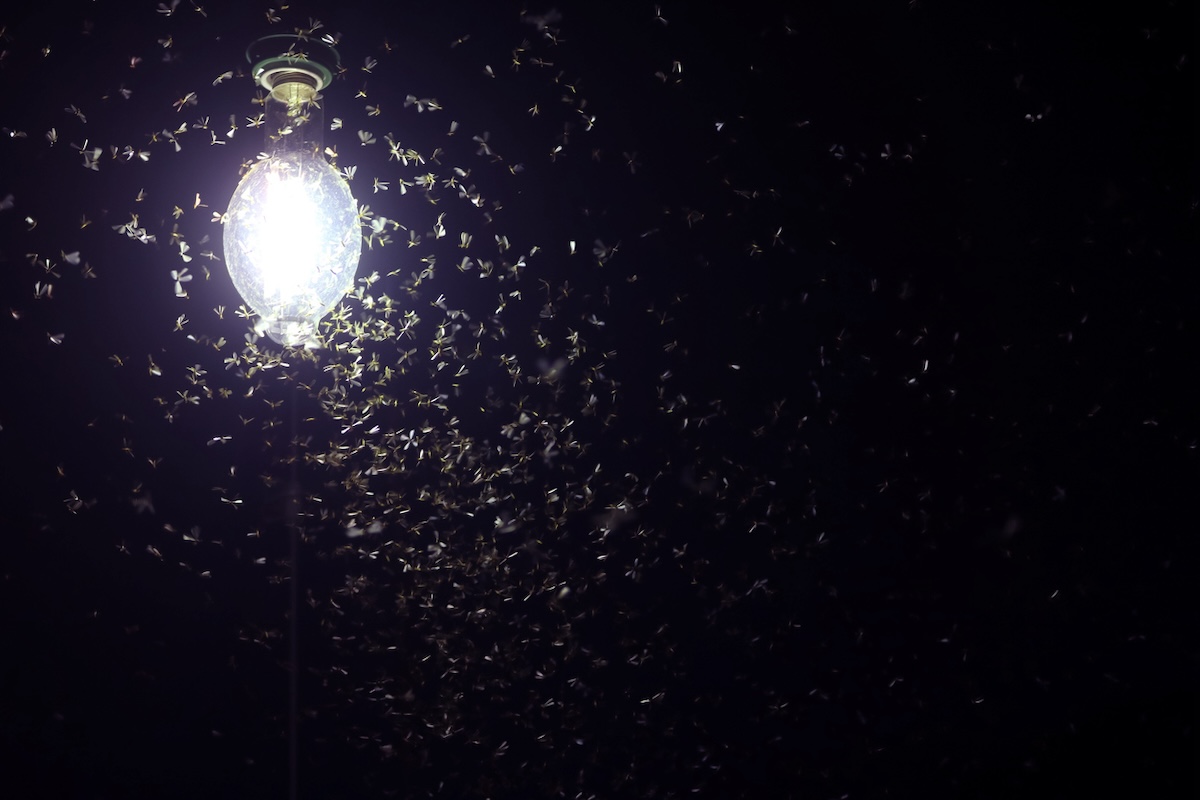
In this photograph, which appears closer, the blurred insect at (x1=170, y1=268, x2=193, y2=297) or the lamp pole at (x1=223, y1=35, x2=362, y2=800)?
the lamp pole at (x1=223, y1=35, x2=362, y2=800)

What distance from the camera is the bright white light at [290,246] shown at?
3.00 ft

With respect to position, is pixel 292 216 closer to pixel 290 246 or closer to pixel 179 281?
pixel 290 246

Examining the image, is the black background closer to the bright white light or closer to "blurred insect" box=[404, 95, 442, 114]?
"blurred insect" box=[404, 95, 442, 114]

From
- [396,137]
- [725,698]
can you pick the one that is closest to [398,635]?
[725,698]

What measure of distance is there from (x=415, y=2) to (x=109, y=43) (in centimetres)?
40

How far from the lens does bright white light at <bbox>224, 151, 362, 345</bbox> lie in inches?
36.0

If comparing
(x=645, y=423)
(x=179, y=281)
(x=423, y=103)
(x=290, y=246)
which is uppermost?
(x=423, y=103)

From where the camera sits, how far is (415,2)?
147cm

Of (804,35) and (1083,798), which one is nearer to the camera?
(804,35)

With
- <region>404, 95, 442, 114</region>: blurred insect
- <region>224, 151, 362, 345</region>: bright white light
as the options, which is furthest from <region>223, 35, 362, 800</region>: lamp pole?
<region>404, 95, 442, 114</region>: blurred insect

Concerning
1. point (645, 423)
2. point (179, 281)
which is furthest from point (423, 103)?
point (645, 423)

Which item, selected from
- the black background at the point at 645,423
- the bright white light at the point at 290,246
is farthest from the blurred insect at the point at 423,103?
the bright white light at the point at 290,246

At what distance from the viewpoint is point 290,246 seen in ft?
3.01

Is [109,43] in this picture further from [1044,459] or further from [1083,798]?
[1083,798]
